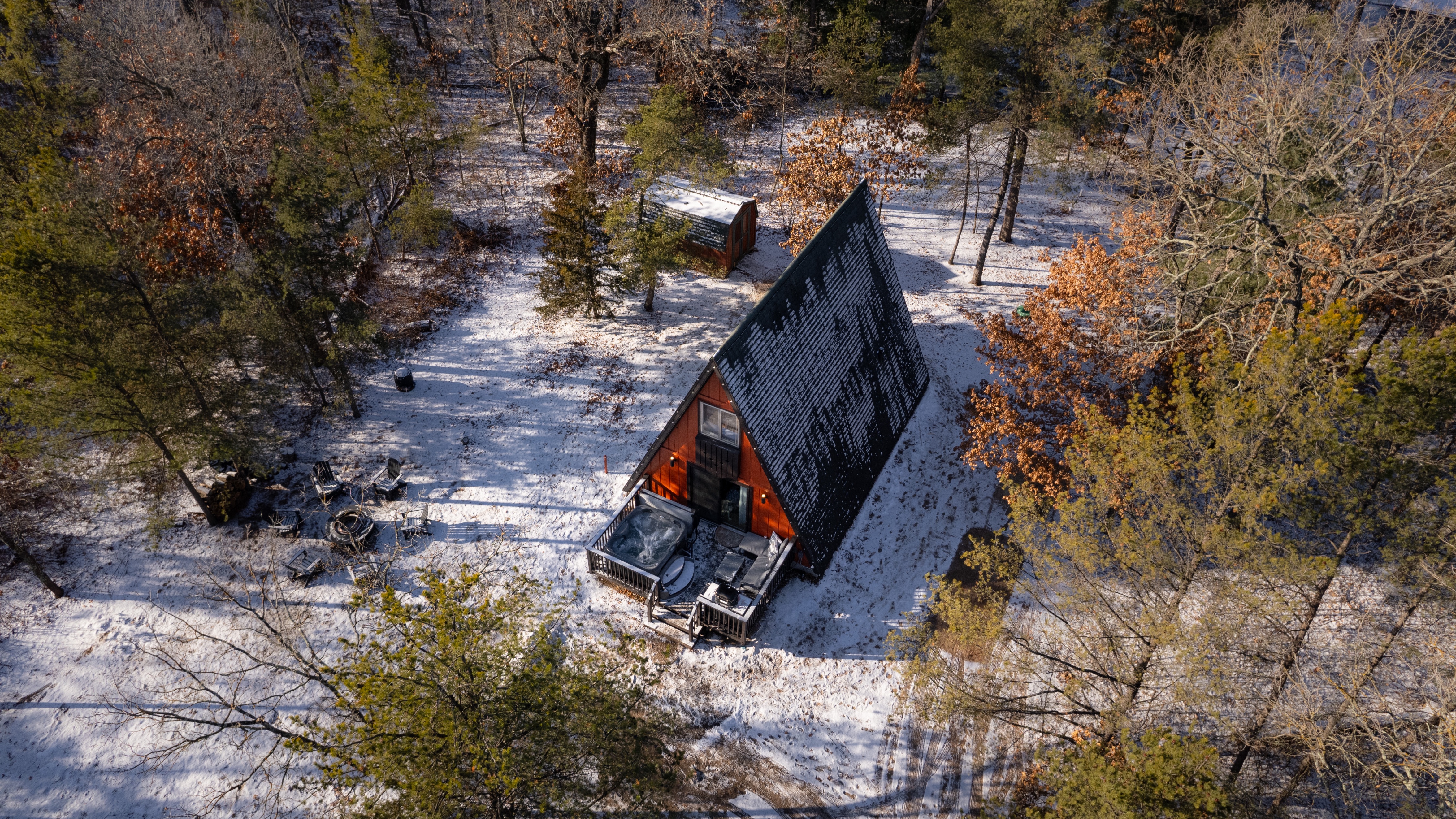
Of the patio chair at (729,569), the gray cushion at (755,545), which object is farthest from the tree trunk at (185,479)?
the gray cushion at (755,545)

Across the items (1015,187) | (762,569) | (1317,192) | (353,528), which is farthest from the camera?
(1015,187)

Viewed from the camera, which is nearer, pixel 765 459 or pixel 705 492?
pixel 765 459

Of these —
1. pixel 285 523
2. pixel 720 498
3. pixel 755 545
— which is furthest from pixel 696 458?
pixel 285 523

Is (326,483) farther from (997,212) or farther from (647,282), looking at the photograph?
(997,212)

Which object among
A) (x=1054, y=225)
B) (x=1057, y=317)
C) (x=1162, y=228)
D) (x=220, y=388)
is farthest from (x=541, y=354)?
(x=1054, y=225)

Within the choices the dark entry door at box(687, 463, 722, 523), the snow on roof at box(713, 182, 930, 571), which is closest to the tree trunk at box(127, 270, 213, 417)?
the dark entry door at box(687, 463, 722, 523)

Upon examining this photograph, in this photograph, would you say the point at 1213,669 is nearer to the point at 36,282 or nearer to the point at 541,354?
the point at 541,354

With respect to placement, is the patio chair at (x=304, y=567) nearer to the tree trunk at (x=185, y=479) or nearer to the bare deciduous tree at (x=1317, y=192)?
the tree trunk at (x=185, y=479)

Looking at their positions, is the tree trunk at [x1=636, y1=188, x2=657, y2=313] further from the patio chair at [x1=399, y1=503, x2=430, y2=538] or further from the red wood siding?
the patio chair at [x1=399, y1=503, x2=430, y2=538]
